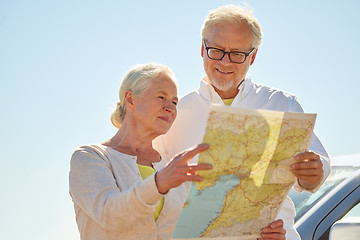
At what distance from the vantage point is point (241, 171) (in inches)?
92.8

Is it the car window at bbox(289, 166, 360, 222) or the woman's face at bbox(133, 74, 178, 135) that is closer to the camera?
the woman's face at bbox(133, 74, 178, 135)

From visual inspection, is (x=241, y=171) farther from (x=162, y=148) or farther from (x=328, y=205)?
(x=328, y=205)

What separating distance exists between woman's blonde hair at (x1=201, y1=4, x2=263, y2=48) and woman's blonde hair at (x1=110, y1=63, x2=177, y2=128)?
1.93 ft

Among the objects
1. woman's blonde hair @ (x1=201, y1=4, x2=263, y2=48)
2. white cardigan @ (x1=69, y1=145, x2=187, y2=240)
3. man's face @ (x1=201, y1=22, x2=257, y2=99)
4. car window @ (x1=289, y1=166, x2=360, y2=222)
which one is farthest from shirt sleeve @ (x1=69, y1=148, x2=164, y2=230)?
car window @ (x1=289, y1=166, x2=360, y2=222)

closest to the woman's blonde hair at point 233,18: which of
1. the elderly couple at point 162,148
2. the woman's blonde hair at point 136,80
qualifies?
the elderly couple at point 162,148

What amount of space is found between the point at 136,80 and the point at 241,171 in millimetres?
836

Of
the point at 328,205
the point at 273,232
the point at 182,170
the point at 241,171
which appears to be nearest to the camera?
the point at 182,170

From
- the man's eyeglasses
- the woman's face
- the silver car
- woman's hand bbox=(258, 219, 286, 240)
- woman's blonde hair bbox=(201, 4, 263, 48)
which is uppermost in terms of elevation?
woman's blonde hair bbox=(201, 4, 263, 48)

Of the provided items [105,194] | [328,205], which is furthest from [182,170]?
[328,205]

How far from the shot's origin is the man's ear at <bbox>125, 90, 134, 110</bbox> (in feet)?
9.60

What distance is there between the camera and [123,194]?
2387 mm

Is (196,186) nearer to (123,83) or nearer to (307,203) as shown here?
(123,83)

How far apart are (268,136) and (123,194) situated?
649 mm

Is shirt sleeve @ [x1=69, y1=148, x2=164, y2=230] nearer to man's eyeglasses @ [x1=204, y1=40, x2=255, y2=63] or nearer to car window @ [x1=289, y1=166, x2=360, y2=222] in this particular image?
man's eyeglasses @ [x1=204, y1=40, x2=255, y2=63]
